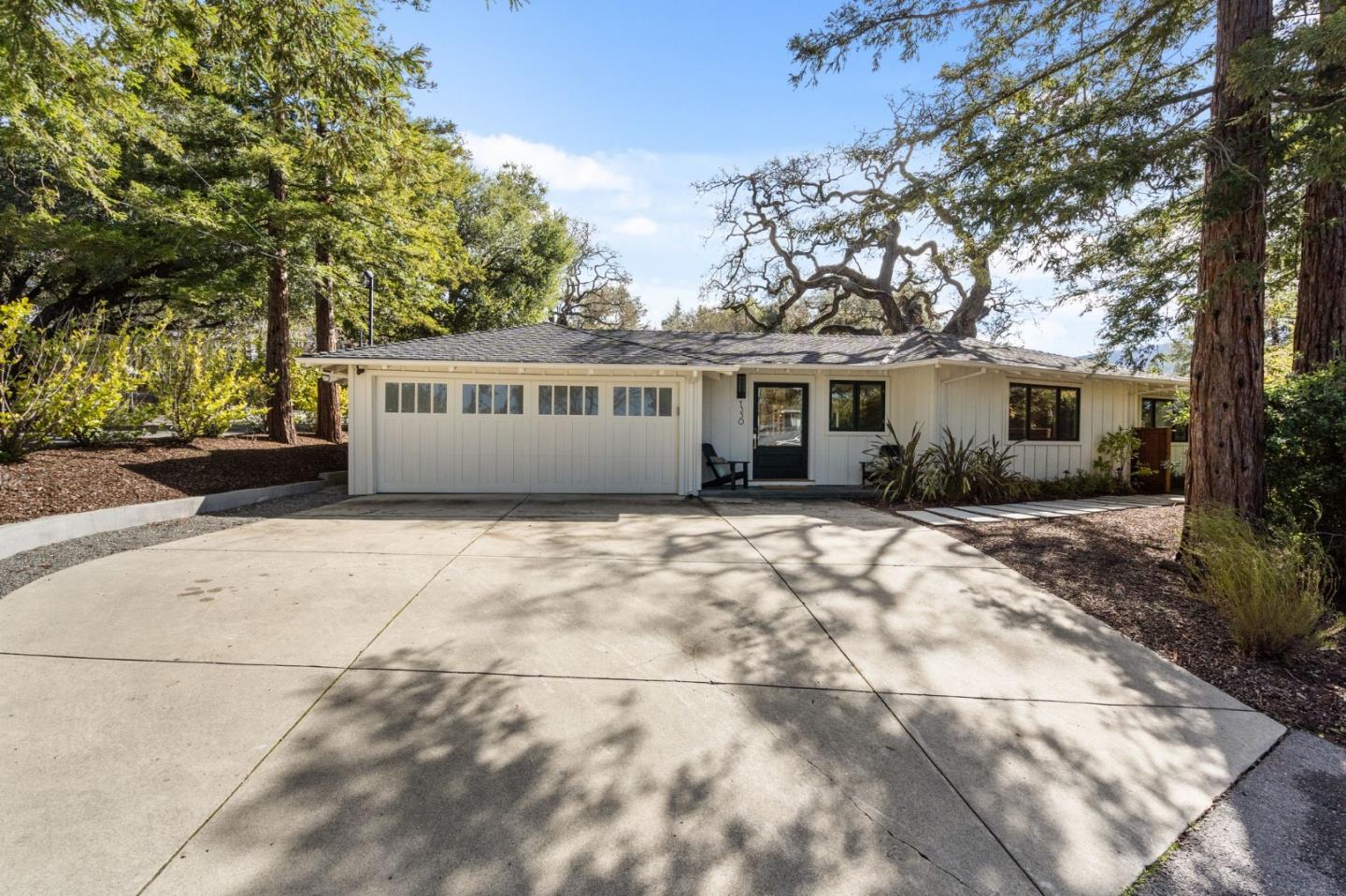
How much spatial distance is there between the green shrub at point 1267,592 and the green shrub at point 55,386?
11.9m

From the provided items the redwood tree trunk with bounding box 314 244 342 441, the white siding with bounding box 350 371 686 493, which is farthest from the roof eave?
the redwood tree trunk with bounding box 314 244 342 441

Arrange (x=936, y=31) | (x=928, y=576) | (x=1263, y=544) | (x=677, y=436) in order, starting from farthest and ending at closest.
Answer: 1. (x=677, y=436)
2. (x=936, y=31)
3. (x=928, y=576)
4. (x=1263, y=544)

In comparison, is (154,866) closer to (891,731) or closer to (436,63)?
(891,731)

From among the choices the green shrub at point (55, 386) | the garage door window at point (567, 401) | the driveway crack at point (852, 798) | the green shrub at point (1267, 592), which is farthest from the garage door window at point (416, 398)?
the green shrub at point (1267, 592)

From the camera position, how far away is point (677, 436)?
10.1 meters

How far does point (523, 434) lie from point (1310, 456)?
366 inches

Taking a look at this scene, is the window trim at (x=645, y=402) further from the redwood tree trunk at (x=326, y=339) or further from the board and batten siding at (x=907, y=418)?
the redwood tree trunk at (x=326, y=339)

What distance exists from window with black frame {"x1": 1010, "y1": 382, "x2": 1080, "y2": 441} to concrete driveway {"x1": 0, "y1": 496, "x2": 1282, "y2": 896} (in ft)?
24.0

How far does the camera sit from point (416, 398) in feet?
31.8

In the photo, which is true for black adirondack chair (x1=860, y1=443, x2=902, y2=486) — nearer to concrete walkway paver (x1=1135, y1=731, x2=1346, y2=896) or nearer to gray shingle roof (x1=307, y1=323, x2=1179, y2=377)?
gray shingle roof (x1=307, y1=323, x2=1179, y2=377)

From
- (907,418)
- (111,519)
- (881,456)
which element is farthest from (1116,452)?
(111,519)

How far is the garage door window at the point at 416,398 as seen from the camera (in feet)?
31.6

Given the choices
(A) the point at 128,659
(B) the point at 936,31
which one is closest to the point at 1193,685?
(A) the point at 128,659

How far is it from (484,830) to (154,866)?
1002 mm
